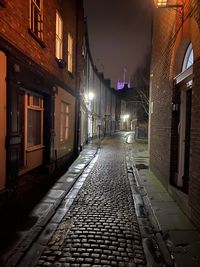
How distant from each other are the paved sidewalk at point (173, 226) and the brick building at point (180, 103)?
0.22m

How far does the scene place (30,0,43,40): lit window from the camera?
7.32m

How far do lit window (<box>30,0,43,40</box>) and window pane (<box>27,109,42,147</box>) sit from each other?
8.21 ft

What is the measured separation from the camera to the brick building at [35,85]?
18.1 ft

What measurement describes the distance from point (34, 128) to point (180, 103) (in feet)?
16.0

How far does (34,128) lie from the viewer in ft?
27.8

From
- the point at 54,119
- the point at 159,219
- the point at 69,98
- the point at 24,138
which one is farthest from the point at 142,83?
the point at 159,219

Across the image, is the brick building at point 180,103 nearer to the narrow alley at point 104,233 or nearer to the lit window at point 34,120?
the narrow alley at point 104,233

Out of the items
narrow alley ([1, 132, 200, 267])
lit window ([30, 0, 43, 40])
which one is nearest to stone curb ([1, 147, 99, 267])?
narrow alley ([1, 132, 200, 267])

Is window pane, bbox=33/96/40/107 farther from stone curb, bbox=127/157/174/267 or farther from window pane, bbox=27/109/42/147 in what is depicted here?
stone curb, bbox=127/157/174/267

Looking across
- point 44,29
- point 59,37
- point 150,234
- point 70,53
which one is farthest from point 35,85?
point 70,53

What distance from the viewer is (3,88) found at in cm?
534

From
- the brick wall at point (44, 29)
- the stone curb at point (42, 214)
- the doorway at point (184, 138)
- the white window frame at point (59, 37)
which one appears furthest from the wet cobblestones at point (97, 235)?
the white window frame at point (59, 37)

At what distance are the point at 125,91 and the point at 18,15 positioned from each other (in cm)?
6557

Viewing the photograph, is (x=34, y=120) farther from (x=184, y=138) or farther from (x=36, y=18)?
(x=184, y=138)
